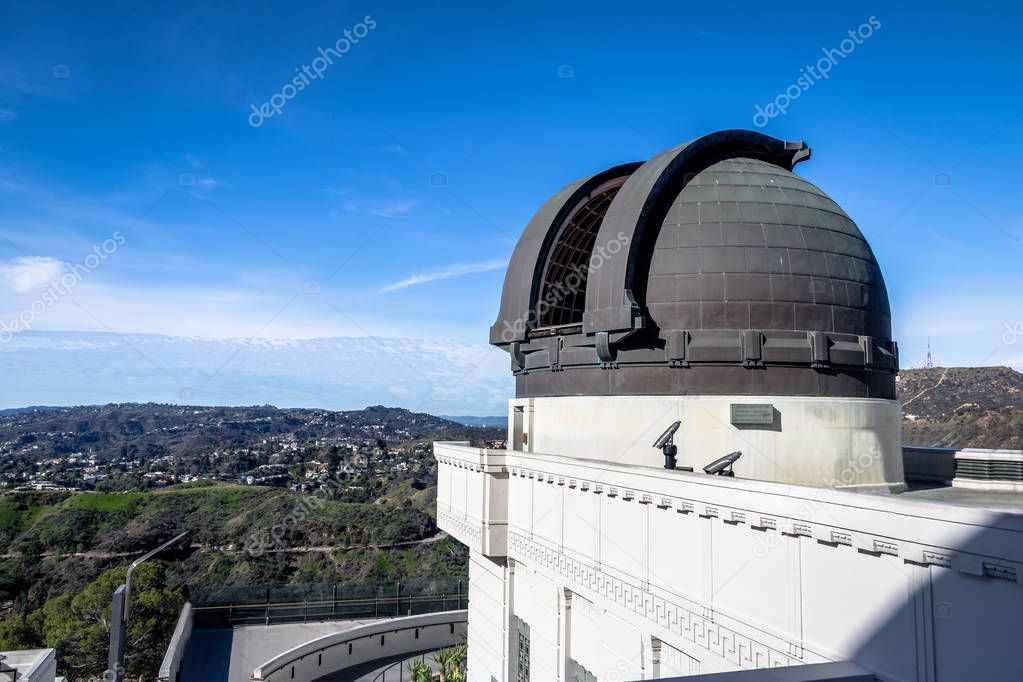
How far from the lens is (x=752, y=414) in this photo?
11445 mm

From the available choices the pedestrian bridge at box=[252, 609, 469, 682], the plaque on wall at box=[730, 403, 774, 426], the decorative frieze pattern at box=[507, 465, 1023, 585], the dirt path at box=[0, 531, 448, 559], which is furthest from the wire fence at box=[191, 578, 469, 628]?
the plaque on wall at box=[730, 403, 774, 426]

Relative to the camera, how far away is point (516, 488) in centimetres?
1405

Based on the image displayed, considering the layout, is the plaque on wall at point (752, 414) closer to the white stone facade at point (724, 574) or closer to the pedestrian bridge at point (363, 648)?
the white stone facade at point (724, 574)

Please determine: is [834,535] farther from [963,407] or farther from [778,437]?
[963,407]

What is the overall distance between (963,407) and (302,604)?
57.3m

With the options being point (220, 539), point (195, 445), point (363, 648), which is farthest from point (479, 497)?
point (195, 445)

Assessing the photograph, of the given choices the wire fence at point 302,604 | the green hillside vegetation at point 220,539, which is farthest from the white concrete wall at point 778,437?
the green hillside vegetation at point 220,539

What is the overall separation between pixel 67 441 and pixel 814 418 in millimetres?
109608

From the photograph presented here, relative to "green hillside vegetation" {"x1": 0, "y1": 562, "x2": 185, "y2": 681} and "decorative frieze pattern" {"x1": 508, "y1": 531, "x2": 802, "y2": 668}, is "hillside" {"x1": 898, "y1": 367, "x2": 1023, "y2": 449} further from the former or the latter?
"green hillside vegetation" {"x1": 0, "y1": 562, "x2": 185, "y2": 681}

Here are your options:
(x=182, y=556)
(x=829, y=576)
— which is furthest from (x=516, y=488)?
(x=182, y=556)

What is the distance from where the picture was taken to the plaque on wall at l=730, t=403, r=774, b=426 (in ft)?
37.4

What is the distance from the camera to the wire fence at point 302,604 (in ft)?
92.7

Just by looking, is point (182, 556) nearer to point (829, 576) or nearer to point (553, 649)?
point (553, 649)

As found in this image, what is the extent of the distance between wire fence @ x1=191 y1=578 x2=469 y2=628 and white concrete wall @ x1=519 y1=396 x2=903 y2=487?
20.7 metres
